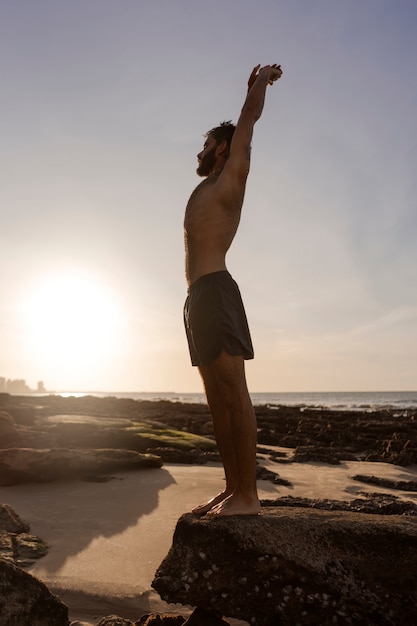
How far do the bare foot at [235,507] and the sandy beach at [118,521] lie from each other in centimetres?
69

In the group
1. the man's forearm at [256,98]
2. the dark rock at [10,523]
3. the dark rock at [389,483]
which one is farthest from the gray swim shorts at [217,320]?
the dark rock at [389,483]

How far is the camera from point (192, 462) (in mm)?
8758

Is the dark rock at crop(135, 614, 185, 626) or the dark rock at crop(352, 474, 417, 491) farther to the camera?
the dark rock at crop(352, 474, 417, 491)

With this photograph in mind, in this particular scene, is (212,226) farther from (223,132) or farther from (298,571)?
(298,571)

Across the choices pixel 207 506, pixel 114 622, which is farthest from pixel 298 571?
pixel 114 622

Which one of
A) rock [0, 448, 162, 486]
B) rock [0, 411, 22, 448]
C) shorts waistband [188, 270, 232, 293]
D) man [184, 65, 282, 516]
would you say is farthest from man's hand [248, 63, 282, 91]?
rock [0, 411, 22, 448]

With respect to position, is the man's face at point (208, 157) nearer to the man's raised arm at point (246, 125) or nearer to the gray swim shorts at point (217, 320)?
the man's raised arm at point (246, 125)

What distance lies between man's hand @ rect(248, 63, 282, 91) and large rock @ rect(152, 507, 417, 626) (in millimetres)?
3316

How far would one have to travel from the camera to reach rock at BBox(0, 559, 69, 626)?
2352 mm

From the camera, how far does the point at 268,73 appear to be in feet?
12.8

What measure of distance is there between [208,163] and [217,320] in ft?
4.97

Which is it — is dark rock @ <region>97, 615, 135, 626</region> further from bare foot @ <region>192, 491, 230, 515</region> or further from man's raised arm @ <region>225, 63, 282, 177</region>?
man's raised arm @ <region>225, 63, 282, 177</region>

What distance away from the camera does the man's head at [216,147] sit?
397cm

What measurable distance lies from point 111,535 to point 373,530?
257cm
